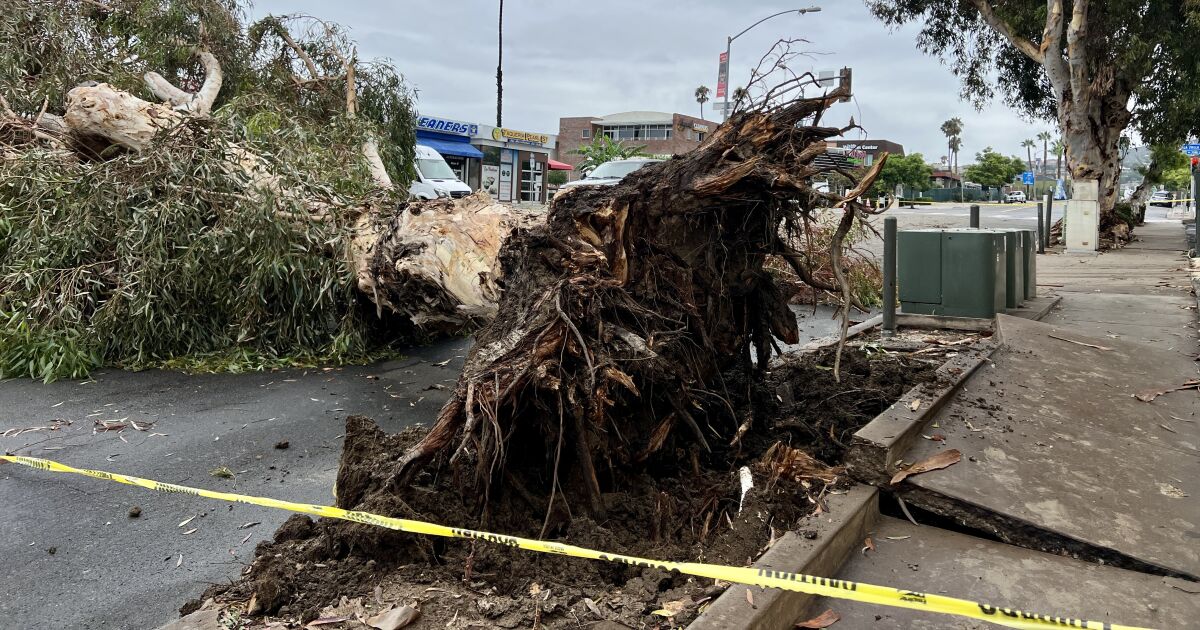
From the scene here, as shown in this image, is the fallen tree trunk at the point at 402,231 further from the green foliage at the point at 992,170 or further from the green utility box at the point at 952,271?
the green foliage at the point at 992,170

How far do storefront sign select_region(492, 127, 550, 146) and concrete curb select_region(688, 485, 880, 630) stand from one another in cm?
3590

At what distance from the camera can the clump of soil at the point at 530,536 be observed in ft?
9.19

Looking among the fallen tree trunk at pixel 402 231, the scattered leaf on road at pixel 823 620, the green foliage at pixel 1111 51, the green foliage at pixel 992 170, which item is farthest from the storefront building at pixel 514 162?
the green foliage at pixel 992 170

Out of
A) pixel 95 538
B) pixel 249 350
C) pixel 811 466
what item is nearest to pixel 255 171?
pixel 249 350

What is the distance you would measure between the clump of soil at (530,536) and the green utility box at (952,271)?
14.1 feet

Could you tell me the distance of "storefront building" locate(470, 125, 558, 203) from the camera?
3825 centimetres

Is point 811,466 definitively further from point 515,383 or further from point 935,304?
point 935,304

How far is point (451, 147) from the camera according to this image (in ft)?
117

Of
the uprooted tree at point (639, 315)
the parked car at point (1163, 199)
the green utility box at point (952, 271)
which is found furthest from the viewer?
the parked car at point (1163, 199)

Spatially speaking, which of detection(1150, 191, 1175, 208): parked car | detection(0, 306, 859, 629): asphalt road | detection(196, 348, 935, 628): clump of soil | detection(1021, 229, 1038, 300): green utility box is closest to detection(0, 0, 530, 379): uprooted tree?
detection(0, 306, 859, 629): asphalt road

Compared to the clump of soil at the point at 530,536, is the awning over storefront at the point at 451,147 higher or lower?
higher

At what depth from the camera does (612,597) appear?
288 centimetres

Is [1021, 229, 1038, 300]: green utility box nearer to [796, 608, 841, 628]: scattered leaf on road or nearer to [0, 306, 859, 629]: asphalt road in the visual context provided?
[0, 306, 859, 629]: asphalt road

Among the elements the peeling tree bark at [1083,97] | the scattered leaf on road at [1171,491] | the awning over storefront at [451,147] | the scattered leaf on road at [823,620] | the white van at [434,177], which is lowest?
the scattered leaf on road at [823,620]
